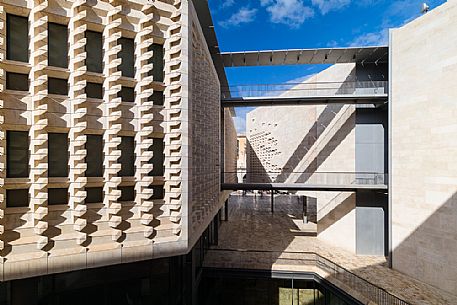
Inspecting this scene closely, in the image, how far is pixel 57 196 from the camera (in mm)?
7426

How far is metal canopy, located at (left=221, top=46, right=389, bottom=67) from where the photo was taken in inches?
614

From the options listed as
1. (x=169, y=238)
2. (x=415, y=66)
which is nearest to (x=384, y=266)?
(x=415, y=66)

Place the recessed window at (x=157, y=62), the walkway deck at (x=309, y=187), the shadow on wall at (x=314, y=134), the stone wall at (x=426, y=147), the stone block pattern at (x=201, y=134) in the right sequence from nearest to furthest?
the recessed window at (x=157, y=62)
the stone block pattern at (x=201, y=134)
the stone wall at (x=426, y=147)
the walkway deck at (x=309, y=187)
the shadow on wall at (x=314, y=134)

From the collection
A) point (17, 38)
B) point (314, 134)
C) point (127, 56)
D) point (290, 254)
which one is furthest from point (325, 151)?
point (17, 38)

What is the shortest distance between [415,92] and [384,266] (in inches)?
415

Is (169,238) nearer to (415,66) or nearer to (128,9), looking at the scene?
(128,9)

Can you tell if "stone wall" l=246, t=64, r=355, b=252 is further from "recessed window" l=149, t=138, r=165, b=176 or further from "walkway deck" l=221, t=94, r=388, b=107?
"recessed window" l=149, t=138, r=165, b=176

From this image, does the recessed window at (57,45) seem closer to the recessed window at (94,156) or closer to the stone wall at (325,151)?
the recessed window at (94,156)

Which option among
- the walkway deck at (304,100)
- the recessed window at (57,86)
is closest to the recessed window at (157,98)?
the recessed window at (57,86)

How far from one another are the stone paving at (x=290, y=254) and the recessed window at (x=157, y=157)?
8268 mm

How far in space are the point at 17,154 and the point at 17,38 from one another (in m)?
3.57

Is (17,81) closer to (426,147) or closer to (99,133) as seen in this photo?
(99,133)

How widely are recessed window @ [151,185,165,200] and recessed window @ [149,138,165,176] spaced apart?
0.50 meters

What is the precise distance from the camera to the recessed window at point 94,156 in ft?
25.7
